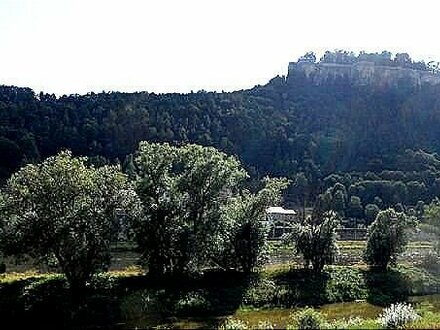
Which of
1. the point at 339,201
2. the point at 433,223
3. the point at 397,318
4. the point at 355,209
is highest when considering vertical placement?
the point at 397,318

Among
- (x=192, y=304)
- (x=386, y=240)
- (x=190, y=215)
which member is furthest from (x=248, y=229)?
(x=386, y=240)

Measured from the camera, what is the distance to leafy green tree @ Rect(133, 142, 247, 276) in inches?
1656

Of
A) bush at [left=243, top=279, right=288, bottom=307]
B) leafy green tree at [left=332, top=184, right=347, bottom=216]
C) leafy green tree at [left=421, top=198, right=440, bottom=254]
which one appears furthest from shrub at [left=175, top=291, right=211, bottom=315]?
leafy green tree at [left=332, top=184, right=347, bottom=216]

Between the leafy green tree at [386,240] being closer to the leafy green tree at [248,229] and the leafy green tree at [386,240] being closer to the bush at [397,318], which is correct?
the leafy green tree at [248,229]

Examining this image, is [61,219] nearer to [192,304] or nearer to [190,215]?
[192,304]

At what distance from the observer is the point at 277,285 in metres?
43.7

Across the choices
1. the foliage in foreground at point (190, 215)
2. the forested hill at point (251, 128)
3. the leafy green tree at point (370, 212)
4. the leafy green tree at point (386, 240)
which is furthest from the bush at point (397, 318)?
the forested hill at point (251, 128)

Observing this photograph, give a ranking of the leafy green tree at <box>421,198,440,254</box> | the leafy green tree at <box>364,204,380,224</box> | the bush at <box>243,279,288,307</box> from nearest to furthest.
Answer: the bush at <box>243,279,288,307</box> < the leafy green tree at <box>421,198,440,254</box> < the leafy green tree at <box>364,204,380,224</box>

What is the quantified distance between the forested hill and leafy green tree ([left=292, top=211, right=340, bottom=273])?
76.9 metres

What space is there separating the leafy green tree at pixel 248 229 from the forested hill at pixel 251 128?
80881 mm

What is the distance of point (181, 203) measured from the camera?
43.0 metres

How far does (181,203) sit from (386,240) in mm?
20130

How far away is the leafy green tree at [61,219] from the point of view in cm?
3734

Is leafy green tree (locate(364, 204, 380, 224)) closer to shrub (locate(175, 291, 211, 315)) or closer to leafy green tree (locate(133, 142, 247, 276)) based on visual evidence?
leafy green tree (locate(133, 142, 247, 276))
